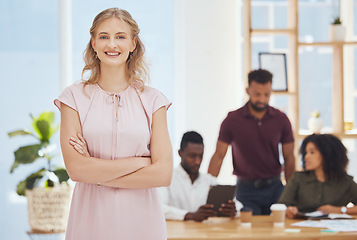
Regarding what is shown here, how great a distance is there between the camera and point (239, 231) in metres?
2.98

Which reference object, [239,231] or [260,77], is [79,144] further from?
[260,77]

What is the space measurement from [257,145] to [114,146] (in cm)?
248

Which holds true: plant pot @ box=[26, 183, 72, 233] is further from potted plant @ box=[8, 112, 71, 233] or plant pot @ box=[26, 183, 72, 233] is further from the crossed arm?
the crossed arm

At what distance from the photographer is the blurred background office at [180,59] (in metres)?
6.00

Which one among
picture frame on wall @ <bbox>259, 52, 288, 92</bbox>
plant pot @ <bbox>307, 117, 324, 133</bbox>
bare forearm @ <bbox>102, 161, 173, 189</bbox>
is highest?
picture frame on wall @ <bbox>259, 52, 288, 92</bbox>

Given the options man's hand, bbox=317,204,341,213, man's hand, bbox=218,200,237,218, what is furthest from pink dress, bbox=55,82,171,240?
man's hand, bbox=317,204,341,213

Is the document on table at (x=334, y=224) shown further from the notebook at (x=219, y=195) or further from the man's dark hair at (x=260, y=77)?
the man's dark hair at (x=260, y=77)

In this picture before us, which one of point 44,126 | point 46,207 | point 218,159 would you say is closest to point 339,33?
point 218,159

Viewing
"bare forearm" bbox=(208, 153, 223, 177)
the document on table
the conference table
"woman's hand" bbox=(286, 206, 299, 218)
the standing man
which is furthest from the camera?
"bare forearm" bbox=(208, 153, 223, 177)

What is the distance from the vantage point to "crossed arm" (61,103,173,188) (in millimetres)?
1742

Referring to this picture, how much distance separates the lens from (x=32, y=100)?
6.09 m

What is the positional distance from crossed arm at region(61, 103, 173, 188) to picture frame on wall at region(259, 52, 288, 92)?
12.7ft

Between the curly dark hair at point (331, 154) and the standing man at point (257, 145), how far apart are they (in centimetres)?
38

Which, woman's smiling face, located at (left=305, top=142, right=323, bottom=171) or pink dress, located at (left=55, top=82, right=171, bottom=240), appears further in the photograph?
woman's smiling face, located at (left=305, top=142, right=323, bottom=171)
